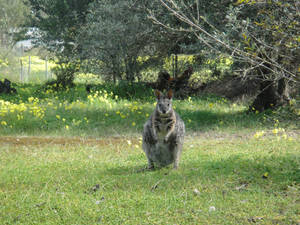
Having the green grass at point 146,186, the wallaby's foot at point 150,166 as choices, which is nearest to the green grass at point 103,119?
the green grass at point 146,186

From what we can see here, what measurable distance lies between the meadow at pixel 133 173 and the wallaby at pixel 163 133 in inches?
13.4

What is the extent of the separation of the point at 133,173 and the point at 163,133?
895 millimetres

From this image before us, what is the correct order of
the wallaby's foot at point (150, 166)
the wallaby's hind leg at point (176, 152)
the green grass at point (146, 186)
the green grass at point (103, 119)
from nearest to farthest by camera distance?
the green grass at point (146, 186) < the wallaby's hind leg at point (176, 152) < the wallaby's foot at point (150, 166) < the green grass at point (103, 119)

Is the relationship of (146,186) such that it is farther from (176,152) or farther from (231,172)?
(231,172)

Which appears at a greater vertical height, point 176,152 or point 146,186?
point 176,152

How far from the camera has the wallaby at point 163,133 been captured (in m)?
6.35

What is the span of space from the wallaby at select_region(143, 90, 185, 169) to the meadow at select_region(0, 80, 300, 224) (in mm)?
341

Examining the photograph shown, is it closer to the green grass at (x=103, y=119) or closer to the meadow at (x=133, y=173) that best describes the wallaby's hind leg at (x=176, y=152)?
the meadow at (x=133, y=173)

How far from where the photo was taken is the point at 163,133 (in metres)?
6.39

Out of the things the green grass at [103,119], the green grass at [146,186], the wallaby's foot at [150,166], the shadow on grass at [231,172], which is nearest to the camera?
the green grass at [146,186]

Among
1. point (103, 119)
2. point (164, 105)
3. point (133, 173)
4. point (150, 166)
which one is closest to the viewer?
point (164, 105)

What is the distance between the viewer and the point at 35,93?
55.1ft

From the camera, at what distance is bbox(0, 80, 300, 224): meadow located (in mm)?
4727

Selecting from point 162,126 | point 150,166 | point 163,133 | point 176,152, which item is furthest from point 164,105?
point 150,166
